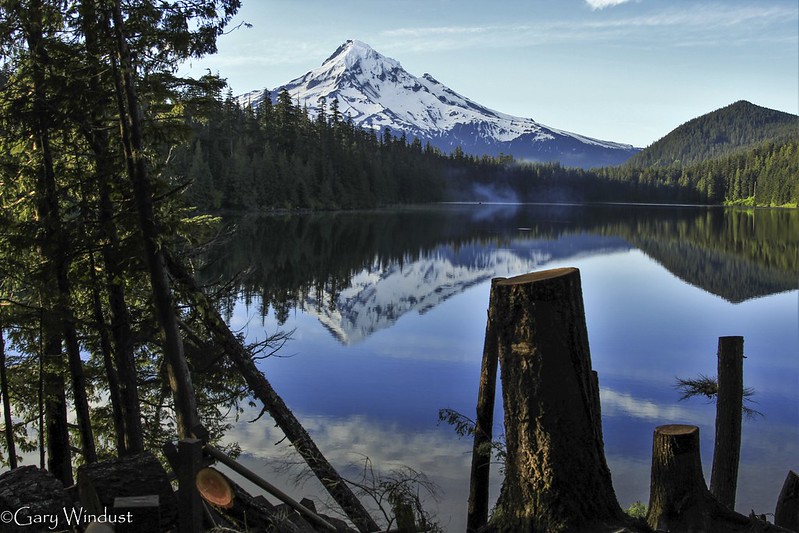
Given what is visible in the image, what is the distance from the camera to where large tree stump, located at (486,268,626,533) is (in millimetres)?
4828

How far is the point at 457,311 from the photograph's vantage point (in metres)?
29.5

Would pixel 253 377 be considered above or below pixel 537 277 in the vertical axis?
below

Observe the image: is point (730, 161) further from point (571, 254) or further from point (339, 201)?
point (571, 254)

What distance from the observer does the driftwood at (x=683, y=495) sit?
5578mm

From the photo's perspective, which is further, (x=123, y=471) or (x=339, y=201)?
(x=339, y=201)

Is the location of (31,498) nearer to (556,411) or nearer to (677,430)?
(556,411)

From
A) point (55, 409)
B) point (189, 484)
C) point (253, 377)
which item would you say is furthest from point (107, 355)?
point (189, 484)

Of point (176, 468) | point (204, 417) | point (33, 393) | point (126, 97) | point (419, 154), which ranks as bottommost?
point (204, 417)

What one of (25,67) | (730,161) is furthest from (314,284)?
(730,161)

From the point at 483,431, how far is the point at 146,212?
485 centimetres

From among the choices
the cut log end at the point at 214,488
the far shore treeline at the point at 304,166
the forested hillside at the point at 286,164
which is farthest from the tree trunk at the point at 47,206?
the forested hillside at the point at 286,164

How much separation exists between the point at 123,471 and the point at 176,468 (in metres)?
1.00

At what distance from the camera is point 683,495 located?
18.7ft

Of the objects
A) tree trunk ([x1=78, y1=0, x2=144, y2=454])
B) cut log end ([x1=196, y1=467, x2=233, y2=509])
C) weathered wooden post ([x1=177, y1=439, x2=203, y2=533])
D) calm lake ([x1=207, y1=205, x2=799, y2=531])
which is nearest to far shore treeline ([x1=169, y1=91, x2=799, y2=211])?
calm lake ([x1=207, y1=205, x2=799, y2=531])
